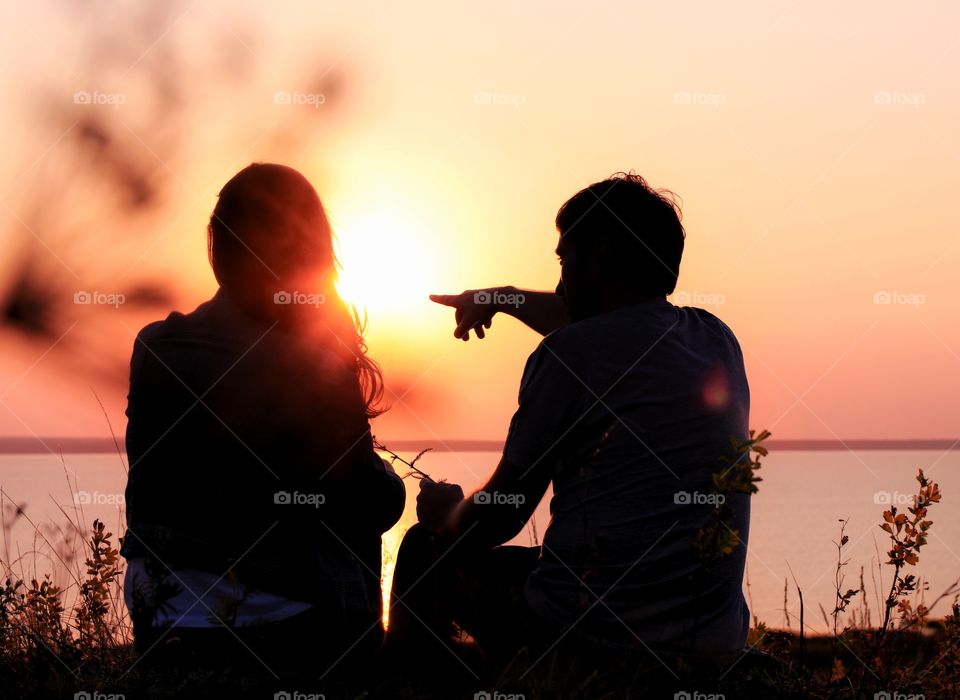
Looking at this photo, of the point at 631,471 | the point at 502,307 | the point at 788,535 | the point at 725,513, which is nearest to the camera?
the point at 725,513

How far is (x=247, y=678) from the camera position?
250cm

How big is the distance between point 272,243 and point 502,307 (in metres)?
0.86

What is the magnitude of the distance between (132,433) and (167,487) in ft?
0.63

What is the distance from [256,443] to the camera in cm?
280

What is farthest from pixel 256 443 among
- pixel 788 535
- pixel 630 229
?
pixel 788 535

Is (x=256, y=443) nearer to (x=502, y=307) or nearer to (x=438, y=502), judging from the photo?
(x=438, y=502)

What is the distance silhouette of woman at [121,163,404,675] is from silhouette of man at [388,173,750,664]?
342mm

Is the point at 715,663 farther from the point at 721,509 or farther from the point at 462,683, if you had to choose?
the point at 462,683

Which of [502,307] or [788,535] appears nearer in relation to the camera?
[502,307]

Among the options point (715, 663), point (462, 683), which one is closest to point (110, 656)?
point (462, 683)

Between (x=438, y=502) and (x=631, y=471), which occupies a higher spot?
(x=631, y=471)

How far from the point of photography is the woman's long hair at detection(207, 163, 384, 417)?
2.84 metres

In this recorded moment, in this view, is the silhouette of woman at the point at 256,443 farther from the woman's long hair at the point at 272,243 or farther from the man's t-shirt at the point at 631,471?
the man's t-shirt at the point at 631,471

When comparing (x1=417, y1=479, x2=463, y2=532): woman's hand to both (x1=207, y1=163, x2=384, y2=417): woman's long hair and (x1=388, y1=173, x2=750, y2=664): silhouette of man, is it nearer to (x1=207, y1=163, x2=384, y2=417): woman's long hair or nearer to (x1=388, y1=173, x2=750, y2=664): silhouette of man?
(x1=388, y1=173, x2=750, y2=664): silhouette of man
